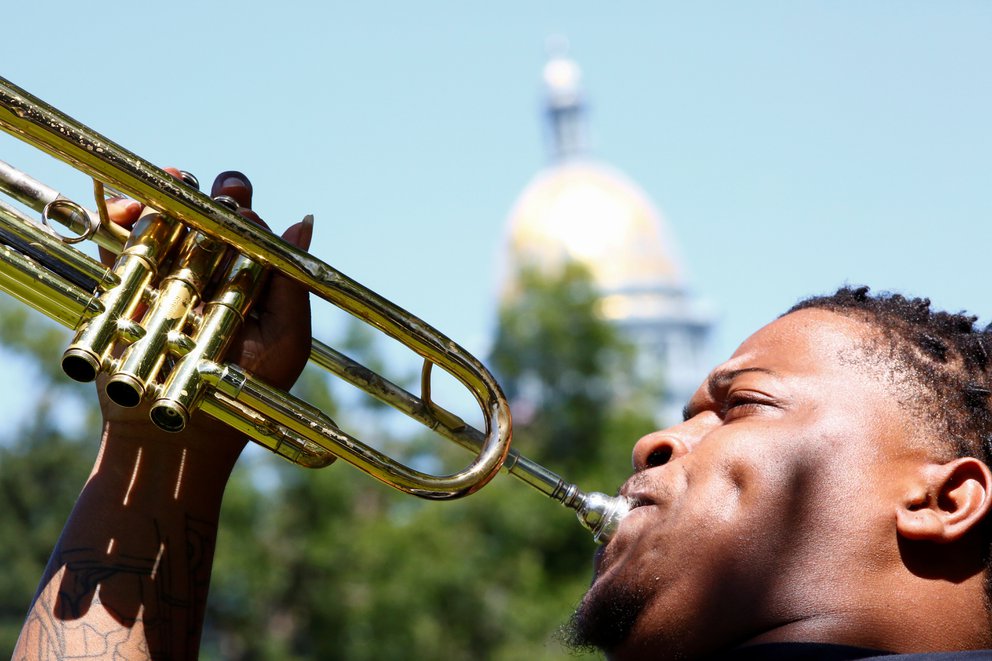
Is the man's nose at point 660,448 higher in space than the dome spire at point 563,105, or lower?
lower

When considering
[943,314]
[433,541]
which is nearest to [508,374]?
[433,541]

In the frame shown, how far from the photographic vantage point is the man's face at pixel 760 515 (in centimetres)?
236

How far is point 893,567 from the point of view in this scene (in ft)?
7.84

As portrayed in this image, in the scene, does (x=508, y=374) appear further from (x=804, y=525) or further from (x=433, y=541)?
(x=804, y=525)

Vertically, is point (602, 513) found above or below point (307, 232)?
below

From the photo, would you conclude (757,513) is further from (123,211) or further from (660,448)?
(123,211)

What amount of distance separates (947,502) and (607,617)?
705mm

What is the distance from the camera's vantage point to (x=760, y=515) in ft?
7.92

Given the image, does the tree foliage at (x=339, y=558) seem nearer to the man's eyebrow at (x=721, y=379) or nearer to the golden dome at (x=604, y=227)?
the man's eyebrow at (x=721, y=379)

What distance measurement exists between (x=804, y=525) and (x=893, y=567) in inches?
7.2

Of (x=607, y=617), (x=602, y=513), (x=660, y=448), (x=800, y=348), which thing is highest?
(x=800, y=348)

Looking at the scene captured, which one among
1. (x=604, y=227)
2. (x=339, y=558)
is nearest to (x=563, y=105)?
(x=604, y=227)

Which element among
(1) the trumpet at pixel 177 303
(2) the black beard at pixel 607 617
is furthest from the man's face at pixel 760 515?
(1) the trumpet at pixel 177 303

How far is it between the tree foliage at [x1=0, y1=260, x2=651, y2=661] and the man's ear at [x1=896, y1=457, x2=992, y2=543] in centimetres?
1514
